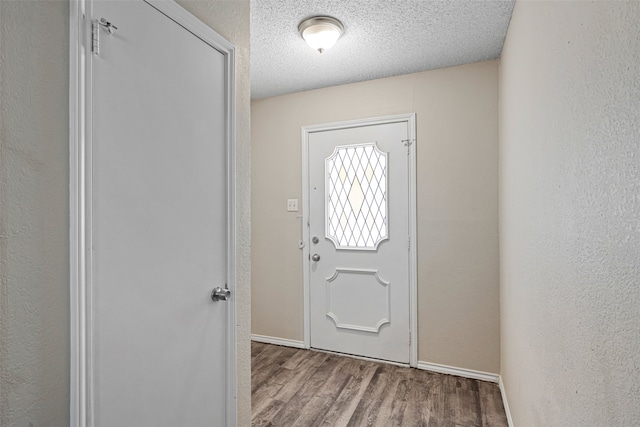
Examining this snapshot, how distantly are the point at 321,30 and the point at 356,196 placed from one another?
1383mm

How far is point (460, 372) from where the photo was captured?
9.16ft

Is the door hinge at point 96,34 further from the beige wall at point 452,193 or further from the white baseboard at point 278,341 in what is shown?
the white baseboard at point 278,341

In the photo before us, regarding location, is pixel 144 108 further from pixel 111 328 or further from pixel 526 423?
pixel 526 423

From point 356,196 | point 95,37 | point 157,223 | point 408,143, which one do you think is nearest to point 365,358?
point 356,196

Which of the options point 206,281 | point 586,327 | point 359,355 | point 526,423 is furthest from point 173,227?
point 359,355

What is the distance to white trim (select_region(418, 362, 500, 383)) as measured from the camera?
2.70 m

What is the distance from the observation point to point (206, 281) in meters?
1.46

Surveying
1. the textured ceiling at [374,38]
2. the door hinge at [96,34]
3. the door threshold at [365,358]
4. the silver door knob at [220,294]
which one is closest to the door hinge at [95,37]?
the door hinge at [96,34]

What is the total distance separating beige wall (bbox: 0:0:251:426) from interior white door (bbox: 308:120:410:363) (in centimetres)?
238

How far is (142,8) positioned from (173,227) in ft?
2.35

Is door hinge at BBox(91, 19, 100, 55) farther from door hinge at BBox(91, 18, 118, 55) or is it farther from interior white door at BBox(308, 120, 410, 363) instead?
interior white door at BBox(308, 120, 410, 363)

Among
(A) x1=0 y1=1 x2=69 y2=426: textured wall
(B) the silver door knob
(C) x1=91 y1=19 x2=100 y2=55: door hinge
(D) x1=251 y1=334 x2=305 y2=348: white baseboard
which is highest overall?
(C) x1=91 y1=19 x2=100 y2=55: door hinge

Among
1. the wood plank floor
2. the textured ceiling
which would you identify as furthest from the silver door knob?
the textured ceiling

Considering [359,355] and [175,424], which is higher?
[175,424]
